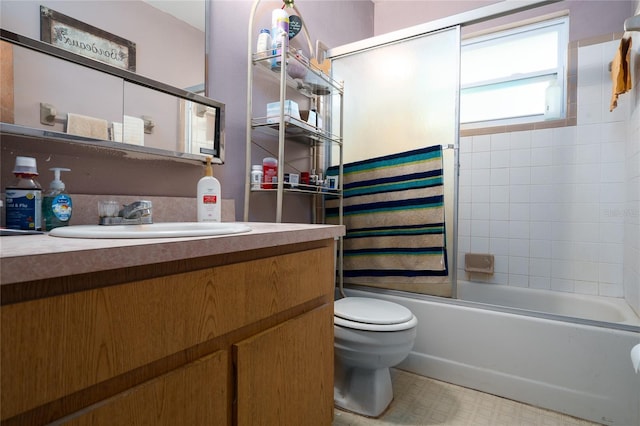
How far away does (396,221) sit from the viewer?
1.80 metres

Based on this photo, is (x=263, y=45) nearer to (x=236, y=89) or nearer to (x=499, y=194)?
(x=236, y=89)

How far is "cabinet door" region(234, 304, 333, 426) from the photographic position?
2.52ft

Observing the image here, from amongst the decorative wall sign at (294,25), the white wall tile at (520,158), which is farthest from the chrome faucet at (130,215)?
the white wall tile at (520,158)

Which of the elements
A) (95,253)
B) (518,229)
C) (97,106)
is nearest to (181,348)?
(95,253)

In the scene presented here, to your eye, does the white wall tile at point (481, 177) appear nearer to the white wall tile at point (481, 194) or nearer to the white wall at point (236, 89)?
the white wall tile at point (481, 194)

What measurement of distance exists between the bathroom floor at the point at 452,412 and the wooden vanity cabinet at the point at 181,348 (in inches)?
21.1

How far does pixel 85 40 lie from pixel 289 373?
109cm

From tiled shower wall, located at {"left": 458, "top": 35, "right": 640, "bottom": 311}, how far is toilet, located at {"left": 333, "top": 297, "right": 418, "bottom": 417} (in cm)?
128

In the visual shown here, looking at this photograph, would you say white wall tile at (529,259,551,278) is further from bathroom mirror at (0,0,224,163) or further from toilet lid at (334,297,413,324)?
bathroom mirror at (0,0,224,163)

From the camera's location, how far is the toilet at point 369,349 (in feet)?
4.46

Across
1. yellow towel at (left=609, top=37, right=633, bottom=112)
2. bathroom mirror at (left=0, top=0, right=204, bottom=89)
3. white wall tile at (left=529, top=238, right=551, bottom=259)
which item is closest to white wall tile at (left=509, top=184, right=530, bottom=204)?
white wall tile at (left=529, top=238, right=551, bottom=259)

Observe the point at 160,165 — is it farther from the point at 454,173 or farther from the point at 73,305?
the point at 454,173

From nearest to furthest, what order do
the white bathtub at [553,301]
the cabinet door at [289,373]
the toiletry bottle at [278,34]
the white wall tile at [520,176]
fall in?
the cabinet door at [289,373]
the toiletry bottle at [278,34]
the white bathtub at [553,301]
the white wall tile at [520,176]

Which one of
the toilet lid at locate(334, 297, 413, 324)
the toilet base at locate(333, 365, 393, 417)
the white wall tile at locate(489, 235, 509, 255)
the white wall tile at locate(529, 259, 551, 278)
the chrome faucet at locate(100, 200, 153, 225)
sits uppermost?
the chrome faucet at locate(100, 200, 153, 225)
